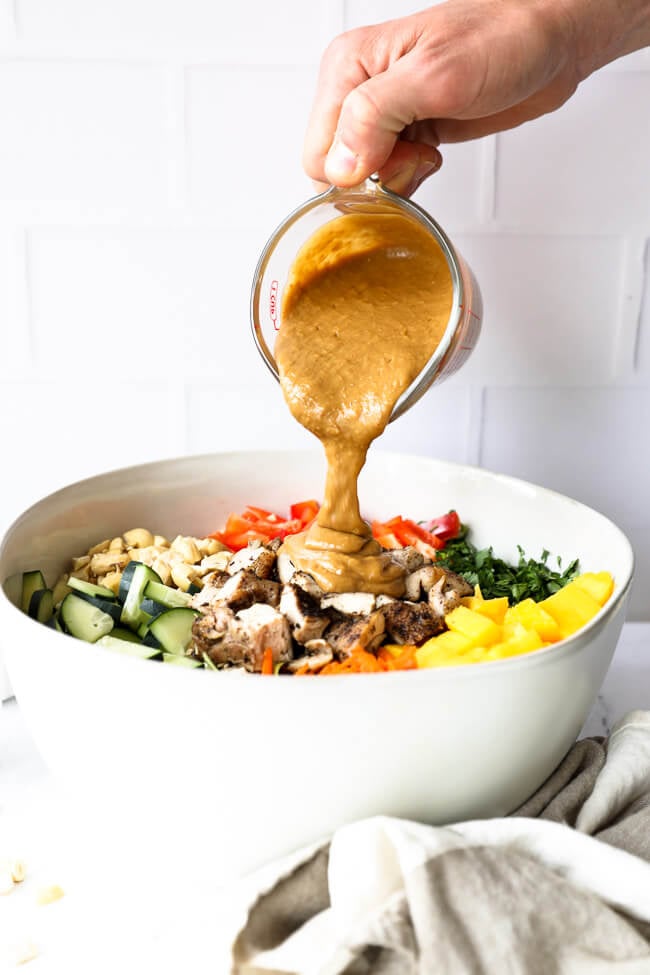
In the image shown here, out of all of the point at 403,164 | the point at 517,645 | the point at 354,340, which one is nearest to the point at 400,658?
the point at 517,645

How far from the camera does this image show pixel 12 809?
4.76ft

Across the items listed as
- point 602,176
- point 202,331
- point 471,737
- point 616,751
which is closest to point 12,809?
point 471,737

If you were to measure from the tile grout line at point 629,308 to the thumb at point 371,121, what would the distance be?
758 mm

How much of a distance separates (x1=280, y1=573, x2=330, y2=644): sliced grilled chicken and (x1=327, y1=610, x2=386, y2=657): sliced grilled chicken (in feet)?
0.07

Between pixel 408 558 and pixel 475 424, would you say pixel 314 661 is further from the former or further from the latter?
pixel 475 424

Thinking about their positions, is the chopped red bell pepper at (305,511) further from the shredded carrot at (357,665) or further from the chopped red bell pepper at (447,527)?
the shredded carrot at (357,665)

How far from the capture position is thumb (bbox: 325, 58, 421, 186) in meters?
1.42

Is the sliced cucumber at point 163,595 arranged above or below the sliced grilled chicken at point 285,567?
below

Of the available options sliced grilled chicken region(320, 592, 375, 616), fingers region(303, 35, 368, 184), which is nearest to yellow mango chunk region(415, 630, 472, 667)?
sliced grilled chicken region(320, 592, 375, 616)

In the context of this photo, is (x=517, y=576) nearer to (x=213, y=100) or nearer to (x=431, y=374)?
(x=431, y=374)

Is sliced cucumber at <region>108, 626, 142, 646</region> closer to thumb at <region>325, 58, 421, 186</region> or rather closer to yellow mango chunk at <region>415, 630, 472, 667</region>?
yellow mango chunk at <region>415, 630, 472, 667</region>

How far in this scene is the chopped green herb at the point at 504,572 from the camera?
1680 millimetres

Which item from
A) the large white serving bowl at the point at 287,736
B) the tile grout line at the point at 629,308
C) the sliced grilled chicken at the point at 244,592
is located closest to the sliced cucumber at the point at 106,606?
the sliced grilled chicken at the point at 244,592

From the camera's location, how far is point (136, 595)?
61.9 inches
